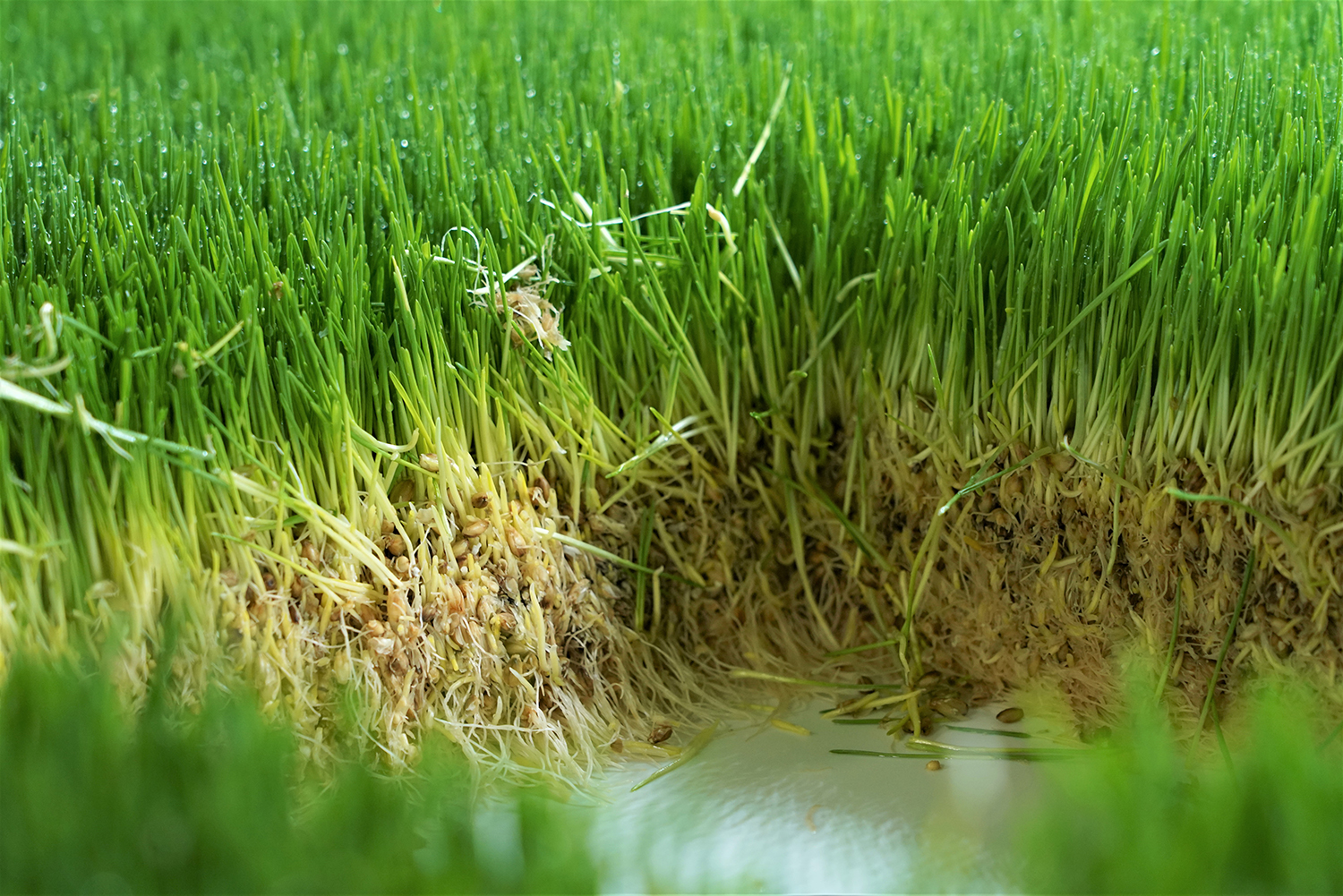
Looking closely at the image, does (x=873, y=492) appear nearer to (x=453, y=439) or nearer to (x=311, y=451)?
(x=453, y=439)

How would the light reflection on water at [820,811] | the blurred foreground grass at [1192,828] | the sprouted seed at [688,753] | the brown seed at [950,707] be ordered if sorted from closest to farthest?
1. the blurred foreground grass at [1192,828]
2. the light reflection on water at [820,811]
3. the sprouted seed at [688,753]
4. the brown seed at [950,707]

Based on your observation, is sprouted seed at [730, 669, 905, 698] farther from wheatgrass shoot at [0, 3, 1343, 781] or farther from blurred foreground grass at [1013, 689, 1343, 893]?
blurred foreground grass at [1013, 689, 1343, 893]

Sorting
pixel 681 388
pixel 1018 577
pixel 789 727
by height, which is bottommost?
pixel 789 727

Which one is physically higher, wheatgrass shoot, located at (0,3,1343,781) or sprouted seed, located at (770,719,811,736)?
wheatgrass shoot, located at (0,3,1343,781)

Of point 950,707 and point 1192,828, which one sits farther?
point 950,707

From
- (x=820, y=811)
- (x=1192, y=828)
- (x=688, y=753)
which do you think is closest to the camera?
(x=1192, y=828)

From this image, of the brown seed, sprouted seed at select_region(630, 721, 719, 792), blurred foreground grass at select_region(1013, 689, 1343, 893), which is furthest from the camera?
the brown seed

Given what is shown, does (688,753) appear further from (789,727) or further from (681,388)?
(681,388)

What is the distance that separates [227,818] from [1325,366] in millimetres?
1051

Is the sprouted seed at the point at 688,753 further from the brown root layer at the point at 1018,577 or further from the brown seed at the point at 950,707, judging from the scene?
the brown seed at the point at 950,707

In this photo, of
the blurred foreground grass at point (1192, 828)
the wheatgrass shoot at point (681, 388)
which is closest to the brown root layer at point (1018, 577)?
the wheatgrass shoot at point (681, 388)

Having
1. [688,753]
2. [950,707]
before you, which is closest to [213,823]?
[688,753]

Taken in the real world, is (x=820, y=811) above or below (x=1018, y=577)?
below

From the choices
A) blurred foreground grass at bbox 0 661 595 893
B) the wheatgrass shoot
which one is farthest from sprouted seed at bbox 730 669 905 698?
blurred foreground grass at bbox 0 661 595 893
